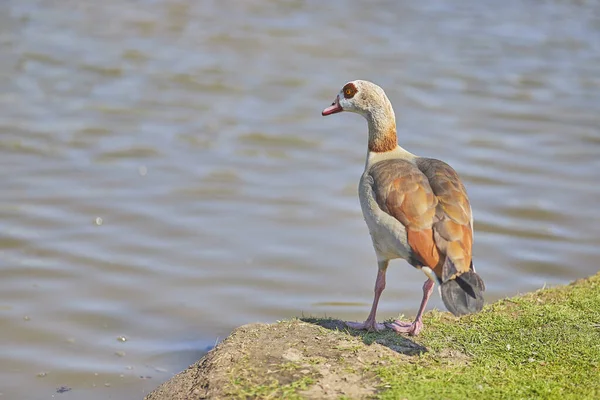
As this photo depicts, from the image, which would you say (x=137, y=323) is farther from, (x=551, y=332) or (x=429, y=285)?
(x=551, y=332)

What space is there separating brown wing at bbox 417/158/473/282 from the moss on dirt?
23.2 inches

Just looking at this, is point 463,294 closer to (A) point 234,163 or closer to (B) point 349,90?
(B) point 349,90

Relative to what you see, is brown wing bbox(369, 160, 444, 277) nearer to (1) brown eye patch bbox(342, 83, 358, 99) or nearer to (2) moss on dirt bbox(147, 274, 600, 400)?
(2) moss on dirt bbox(147, 274, 600, 400)

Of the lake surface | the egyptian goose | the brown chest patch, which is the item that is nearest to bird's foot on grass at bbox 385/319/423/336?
the egyptian goose

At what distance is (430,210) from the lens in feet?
17.3

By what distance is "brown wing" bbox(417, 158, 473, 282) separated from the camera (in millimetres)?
4973

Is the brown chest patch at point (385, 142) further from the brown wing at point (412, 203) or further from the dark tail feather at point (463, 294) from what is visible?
the dark tail feather at point (463, 294)

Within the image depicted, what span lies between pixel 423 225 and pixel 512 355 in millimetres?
949

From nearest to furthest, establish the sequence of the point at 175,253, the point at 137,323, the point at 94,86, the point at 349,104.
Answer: the point at 349,104
the point at 137,323
the point at 175,253
the point at 94,86

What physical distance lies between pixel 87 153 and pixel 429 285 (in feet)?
22.0

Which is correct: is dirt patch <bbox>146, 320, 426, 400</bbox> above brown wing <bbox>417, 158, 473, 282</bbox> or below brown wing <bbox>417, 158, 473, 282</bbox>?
below

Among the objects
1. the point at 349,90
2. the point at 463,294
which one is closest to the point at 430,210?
the point at 463,294

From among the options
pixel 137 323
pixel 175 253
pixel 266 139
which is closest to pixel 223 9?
pixel 266 139

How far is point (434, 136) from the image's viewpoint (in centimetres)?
1202
